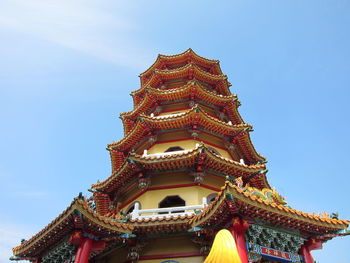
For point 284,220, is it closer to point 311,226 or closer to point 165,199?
point 311,226


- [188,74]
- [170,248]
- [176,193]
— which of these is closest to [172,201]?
[176,193]

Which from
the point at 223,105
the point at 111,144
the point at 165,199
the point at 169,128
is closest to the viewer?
the point at 165,199

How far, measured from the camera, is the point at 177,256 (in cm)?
962

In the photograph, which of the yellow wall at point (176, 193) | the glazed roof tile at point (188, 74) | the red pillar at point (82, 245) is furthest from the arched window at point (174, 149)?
the red pillar at point (82, 245)

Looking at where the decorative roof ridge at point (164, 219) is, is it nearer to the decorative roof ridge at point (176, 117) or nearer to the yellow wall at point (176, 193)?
the yellow wall at point (176, 193)

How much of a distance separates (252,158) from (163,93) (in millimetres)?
5675

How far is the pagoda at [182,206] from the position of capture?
8250 millimetres

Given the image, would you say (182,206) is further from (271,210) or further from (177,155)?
(271,210)

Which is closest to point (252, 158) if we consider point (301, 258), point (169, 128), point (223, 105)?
point (223, 105)

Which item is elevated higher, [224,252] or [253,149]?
[253,149]

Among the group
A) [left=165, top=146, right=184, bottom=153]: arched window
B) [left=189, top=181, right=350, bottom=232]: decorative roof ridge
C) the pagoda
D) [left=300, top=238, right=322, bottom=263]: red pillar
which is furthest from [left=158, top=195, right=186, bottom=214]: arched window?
[left=300, top=238, right=322, bottom=263]: red pillar

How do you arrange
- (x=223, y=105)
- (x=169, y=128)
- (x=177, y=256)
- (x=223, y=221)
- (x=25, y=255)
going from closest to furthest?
(x=223, y=221) → (x=177, y=256) → (x=25, y=255) → (x=169, y=128) → (x=223, y=105)

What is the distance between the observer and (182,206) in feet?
36.2

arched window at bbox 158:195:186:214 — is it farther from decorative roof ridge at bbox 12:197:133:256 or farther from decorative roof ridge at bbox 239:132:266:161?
decorative roof ridge at bbox 239:132:266:161
